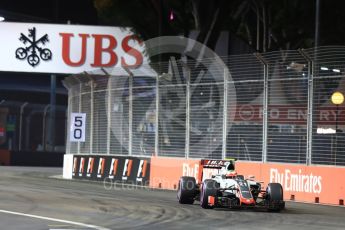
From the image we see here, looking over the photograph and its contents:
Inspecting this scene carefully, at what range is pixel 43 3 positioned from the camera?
5066 centimetres

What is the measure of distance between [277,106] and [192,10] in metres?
10.4

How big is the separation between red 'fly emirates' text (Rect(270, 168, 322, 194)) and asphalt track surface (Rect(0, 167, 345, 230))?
2.99 ft

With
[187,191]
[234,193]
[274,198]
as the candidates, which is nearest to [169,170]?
[187,191]

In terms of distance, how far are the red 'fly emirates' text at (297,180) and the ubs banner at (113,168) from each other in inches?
202

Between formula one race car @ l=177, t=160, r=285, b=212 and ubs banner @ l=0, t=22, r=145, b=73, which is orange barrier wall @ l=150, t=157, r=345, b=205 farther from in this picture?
ubs banner @ l=0, t=22, r=145, b=73

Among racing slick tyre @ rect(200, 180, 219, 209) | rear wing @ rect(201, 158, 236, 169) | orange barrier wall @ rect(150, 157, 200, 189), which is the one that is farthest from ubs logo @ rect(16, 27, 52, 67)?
racing slick tyre @ rect(200, 180, 219, 209)

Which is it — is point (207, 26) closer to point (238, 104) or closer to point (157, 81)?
point (157, 81)

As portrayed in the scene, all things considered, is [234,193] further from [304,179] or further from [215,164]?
[304,179]

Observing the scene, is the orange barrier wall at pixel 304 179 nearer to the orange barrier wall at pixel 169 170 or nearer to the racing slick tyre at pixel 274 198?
the orange barrier wall at pixel 169 170

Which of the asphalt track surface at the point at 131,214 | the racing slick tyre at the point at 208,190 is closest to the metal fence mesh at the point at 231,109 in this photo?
the asphalt track surface at the point at 131,214

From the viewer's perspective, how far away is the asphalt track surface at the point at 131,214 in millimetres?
12070

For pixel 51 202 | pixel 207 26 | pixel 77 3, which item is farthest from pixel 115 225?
pixel 77 3

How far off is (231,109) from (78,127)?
7830mm

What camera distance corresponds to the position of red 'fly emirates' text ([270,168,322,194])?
18.0 meters
